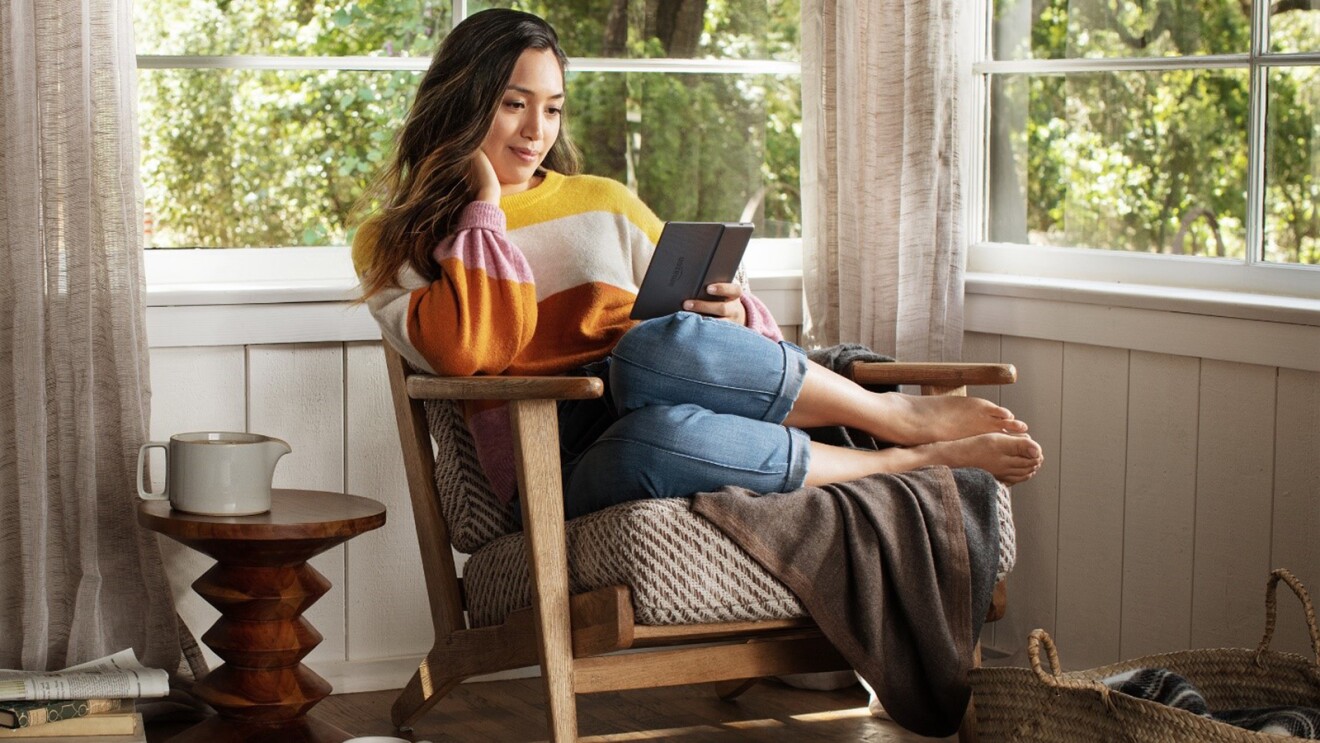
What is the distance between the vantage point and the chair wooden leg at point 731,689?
266 cm

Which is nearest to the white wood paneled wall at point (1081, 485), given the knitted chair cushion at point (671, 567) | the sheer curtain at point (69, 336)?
the sheer curtain at point (69, 336)

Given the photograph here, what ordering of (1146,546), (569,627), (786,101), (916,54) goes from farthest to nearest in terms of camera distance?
(786,101) < (916,54) < (1146,546) < (569,627)

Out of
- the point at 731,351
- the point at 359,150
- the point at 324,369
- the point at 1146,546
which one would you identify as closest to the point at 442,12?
the point at 359,150

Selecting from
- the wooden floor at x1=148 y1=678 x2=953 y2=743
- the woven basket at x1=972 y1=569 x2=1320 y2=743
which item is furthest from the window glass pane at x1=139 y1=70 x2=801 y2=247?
the woven basket at x1=972 y1=569 x2=1320 y2=743

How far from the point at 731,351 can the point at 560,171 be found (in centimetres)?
59

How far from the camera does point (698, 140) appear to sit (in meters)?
3.04

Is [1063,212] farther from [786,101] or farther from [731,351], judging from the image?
[731,351]

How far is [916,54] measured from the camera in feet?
9.00

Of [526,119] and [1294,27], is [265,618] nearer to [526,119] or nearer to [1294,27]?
[526,119]

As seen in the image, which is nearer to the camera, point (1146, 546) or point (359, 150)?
point (1146, 546)

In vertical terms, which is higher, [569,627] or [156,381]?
[156,381]

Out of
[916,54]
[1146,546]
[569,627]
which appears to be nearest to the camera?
[569,627]

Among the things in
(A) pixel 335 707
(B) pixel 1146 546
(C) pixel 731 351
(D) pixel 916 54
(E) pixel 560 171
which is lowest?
(A) pixel 335 707

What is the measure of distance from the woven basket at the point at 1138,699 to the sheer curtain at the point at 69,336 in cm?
130
